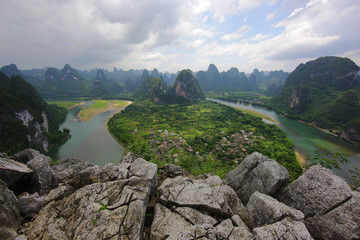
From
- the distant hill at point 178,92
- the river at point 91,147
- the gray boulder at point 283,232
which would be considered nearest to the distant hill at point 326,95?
the distant hill at point 178,92

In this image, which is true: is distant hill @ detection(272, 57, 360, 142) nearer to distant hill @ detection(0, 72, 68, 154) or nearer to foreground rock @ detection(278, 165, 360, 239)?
foreground rock @ detection(278, 165, 360, 239)

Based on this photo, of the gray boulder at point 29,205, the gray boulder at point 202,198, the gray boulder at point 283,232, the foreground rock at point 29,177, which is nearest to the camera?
the gray boulder at point 283,232

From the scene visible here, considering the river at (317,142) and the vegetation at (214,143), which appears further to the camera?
the river at (317,142)

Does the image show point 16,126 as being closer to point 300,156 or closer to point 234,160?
point 234,160

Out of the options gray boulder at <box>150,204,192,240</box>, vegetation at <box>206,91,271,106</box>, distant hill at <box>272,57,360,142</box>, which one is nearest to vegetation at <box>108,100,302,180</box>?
gray boulder at <box>150,204,192,240</box>

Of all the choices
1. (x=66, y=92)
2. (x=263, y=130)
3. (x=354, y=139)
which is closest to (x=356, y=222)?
(x=263, y=130)

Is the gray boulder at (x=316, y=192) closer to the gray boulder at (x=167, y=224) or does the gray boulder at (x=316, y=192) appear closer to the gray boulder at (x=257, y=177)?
the gray boulder at (x=257, y=177)
